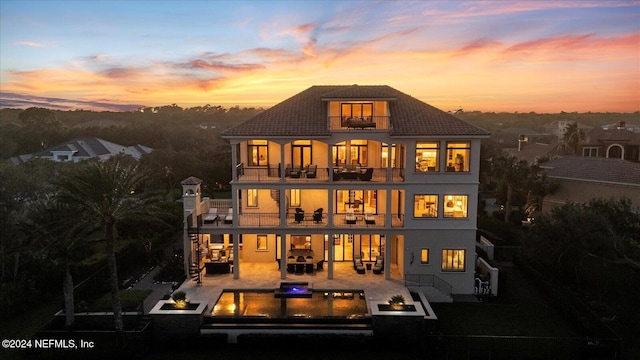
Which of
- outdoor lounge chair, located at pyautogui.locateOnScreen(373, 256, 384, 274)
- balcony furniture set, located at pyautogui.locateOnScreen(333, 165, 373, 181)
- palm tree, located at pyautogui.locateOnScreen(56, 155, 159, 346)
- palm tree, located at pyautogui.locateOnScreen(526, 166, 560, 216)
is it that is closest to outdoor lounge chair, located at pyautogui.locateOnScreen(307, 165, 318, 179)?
balcony furniture set, located at pyautogui.locateOnScreen(333, 165, 373, 181)

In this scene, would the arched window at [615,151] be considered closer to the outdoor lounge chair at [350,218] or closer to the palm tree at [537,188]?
the palm tree at [537,188]

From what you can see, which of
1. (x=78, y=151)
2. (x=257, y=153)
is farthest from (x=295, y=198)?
(x=78, y=151)

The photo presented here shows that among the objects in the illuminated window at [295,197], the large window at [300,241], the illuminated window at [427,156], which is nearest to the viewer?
the illuminated window at [427,156]

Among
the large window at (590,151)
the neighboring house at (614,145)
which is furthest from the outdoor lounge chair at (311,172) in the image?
the large window at (590,151)

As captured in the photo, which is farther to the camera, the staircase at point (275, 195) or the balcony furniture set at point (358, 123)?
the staircase at point (275, 195)

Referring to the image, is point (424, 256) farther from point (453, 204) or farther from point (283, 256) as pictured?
point (283, 256)

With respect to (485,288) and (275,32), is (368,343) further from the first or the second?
(275,32)

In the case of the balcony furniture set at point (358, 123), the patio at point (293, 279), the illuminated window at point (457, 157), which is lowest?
the patio at point (293, 279)

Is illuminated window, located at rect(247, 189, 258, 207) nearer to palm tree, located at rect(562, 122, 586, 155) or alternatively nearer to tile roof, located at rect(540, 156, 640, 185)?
tile roof, located at rect(540, 156, 640, 185)

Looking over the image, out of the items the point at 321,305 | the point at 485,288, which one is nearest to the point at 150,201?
the point at 321,305
